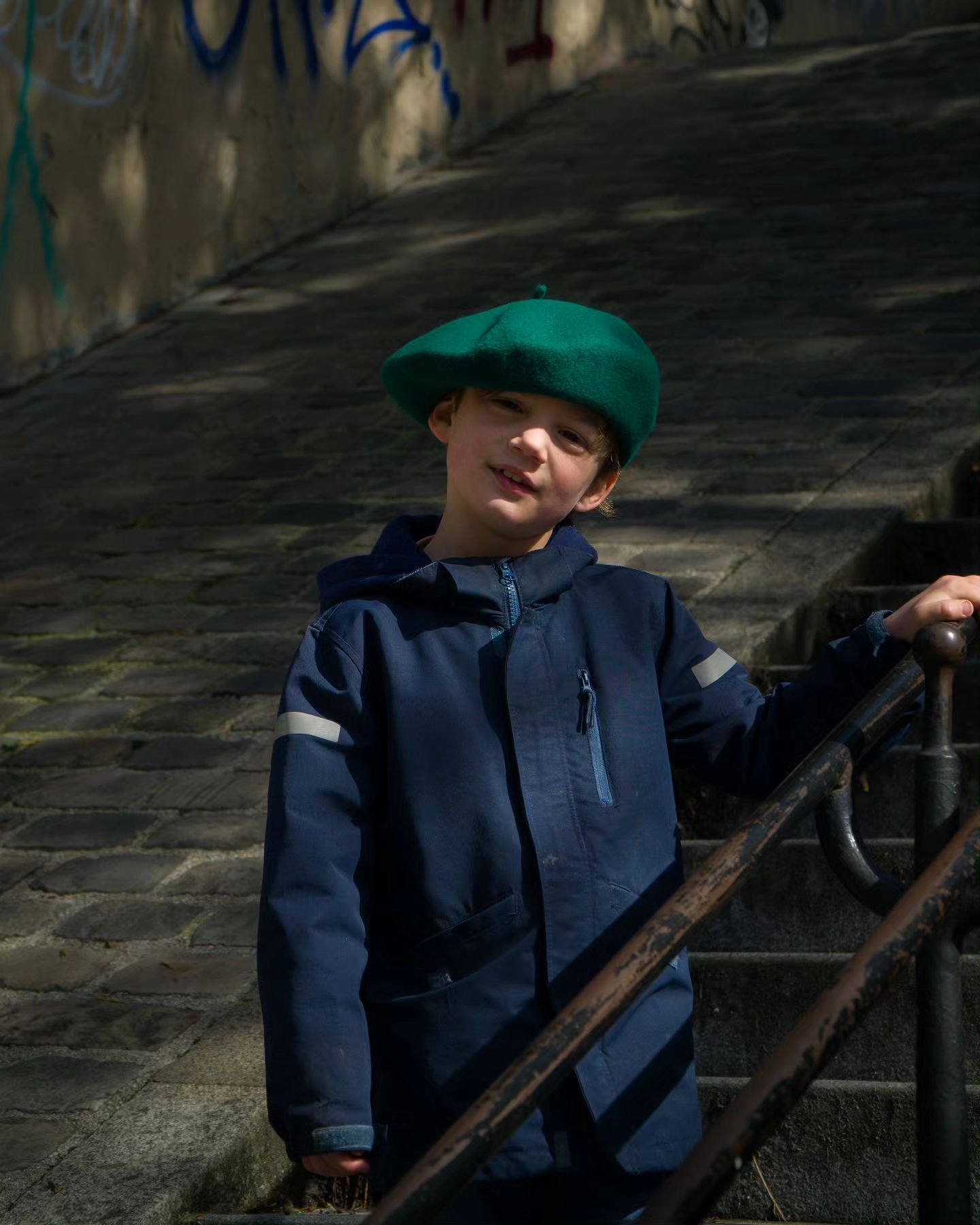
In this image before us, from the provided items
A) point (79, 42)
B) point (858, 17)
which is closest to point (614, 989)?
point (79, 42)

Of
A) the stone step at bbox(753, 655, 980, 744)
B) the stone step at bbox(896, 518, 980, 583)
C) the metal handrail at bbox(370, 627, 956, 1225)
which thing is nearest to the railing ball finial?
the metal handrail at bbox(370, 627, 956, 1225)

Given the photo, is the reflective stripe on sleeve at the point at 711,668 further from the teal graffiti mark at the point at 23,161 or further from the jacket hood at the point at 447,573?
the teal graffiti mark at the point at 23,161

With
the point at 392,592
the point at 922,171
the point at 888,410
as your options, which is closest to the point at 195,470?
the point at 888,410

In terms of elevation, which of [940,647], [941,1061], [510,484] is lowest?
[941,1061]

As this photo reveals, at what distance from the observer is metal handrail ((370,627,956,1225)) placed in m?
1.34

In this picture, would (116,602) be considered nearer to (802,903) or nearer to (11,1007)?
(11,1007)

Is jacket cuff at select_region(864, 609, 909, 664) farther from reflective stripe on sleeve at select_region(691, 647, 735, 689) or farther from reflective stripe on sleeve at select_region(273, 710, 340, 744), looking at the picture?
reflective stripe on sleeve at select_region(273, 710, 340, 744)

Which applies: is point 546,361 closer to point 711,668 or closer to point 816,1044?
point 711,668

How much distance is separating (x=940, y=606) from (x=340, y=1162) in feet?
3.16

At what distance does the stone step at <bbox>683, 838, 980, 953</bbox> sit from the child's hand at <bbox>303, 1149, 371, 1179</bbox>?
1.40m

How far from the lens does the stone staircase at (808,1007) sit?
Result: 2479 mm

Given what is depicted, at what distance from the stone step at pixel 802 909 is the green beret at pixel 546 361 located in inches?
48.0

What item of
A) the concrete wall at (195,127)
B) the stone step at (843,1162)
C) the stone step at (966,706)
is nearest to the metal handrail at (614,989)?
the stone step at (843,1162)

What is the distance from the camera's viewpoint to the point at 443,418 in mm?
2184
